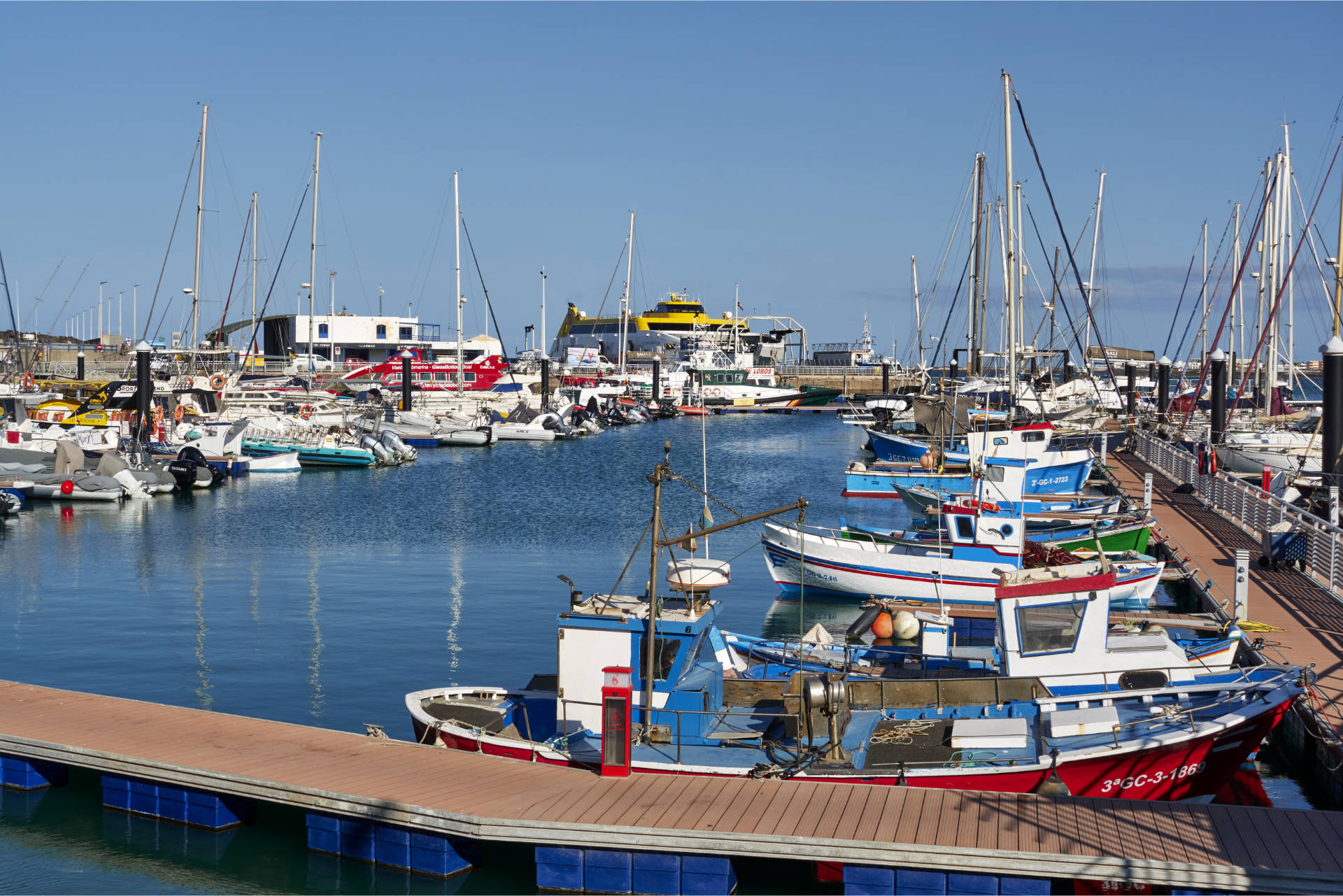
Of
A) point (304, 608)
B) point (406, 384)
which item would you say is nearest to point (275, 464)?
point (406, 384)

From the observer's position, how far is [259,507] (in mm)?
41250

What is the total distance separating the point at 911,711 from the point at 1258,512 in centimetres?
1722

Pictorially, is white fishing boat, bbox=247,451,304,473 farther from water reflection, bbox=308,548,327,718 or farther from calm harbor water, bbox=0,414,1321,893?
water reflection, bbox=308,548,327,718

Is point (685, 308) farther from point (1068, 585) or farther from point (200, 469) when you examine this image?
point (1068, 585)

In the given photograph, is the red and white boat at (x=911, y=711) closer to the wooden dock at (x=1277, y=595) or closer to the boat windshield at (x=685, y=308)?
the wooden dock at (x=1277, y=595)

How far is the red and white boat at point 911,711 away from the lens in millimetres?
12602

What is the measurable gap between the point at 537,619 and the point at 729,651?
862cm

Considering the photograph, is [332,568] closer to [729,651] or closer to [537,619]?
[537,619]

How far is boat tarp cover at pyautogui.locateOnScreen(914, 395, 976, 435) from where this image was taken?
49.1 metres

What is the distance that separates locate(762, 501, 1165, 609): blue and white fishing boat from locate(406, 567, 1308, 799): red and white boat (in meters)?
7.65

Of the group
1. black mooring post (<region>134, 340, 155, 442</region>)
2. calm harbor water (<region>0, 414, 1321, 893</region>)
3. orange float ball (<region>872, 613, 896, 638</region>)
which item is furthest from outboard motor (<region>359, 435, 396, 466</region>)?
orange float ball (<region>872, 613, 896, 638</region>)

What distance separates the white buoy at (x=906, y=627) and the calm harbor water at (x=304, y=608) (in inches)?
204

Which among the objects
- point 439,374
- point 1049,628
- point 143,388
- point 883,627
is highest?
point 439,374

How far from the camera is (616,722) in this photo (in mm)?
12430
